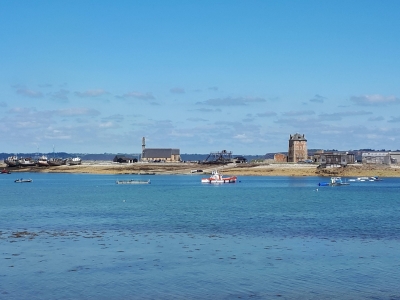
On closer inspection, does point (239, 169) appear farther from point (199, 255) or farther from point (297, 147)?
point (199, 255)

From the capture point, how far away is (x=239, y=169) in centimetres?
16700

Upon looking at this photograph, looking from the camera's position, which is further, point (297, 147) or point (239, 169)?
point (297, 147)

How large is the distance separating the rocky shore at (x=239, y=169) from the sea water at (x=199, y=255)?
97212 millimetres

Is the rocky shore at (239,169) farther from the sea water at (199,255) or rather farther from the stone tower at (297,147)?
the sea water at (199,255)

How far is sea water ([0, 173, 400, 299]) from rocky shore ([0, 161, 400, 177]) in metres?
97.2

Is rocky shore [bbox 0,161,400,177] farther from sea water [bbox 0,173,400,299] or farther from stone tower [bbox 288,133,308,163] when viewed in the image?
sea water [bbox 0,173,400,299]

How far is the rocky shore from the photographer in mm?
152375

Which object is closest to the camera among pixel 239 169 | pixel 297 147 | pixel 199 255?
pixel 199 255

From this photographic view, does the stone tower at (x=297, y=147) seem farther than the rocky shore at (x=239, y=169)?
Yes

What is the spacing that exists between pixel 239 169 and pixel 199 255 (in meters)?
136

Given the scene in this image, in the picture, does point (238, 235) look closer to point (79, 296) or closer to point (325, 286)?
point (325, 286)

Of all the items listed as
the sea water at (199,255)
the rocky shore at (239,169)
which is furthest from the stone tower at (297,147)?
the sea water at (199,255)

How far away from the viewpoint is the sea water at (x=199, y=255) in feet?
79.8

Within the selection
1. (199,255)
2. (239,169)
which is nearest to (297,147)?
(239,169)
